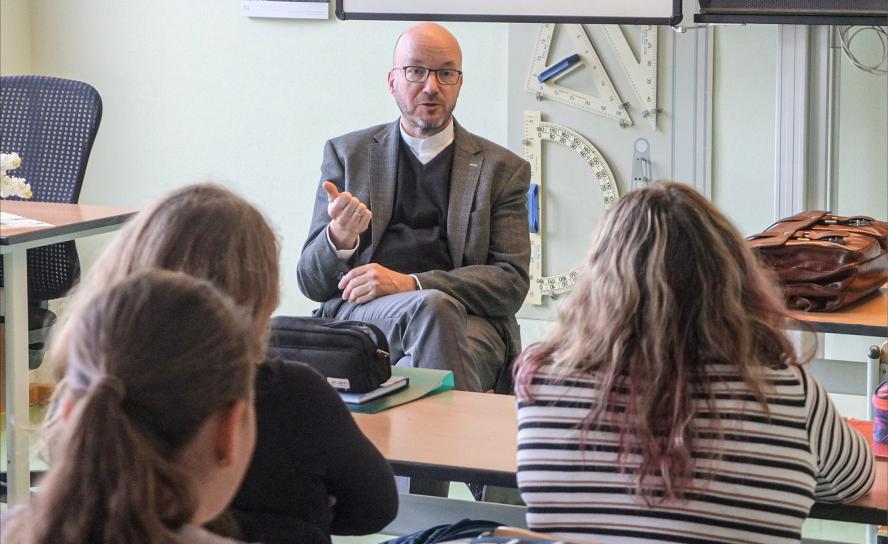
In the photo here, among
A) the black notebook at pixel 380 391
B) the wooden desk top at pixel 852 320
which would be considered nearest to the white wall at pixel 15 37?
the black notebook at pixel 380 391

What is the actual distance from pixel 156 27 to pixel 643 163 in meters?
2.11

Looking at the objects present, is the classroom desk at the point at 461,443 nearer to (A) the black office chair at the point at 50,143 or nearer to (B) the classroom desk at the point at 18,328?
(B) the classroom desk at the point at 18,328

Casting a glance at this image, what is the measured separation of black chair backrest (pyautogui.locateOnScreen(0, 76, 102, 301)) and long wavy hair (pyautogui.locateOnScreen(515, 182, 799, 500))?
2.35 m

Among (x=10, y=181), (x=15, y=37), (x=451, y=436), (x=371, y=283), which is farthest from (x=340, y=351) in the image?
Result: (x=15, y=37)

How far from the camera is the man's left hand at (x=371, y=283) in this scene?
312 centimetres

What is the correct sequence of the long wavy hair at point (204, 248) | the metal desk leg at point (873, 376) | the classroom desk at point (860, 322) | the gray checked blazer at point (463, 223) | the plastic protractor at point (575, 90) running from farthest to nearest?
the plastic protractor at point (575, 90), the gray checked blazer at point (463, 223), the metal desk leg at point (873, 376), the classroom desk at point (860, 322), the long wavy hair at point (204, 248)

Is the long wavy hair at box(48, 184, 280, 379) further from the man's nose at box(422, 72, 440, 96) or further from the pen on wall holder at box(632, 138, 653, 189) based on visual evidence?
the pen on wall holder at box(632, 138, 653, 189)

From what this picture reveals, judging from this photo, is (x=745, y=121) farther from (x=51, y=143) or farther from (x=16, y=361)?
(x=16, y=361)

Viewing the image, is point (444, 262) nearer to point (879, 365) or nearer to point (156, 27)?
point (879, 365)

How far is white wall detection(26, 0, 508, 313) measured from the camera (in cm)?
479

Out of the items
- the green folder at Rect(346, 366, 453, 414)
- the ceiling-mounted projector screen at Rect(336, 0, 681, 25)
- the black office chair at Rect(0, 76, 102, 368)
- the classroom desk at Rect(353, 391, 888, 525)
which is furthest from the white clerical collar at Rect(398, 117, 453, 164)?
the classroom desk at Rect(353, 391, 888, 525)

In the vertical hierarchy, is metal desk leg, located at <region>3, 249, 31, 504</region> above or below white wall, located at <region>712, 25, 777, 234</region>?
below

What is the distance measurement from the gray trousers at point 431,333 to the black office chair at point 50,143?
105cm

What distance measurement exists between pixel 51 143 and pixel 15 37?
154cm
